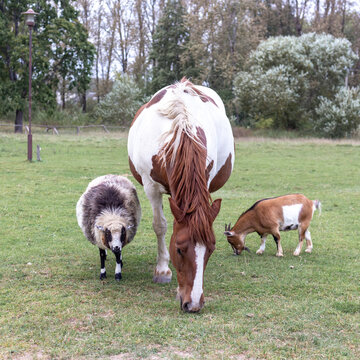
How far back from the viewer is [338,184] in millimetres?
16094

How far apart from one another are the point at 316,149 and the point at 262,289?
80.7ft

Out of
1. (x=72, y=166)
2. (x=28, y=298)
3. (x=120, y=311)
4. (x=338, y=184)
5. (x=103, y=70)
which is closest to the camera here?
(x=120, y=311)

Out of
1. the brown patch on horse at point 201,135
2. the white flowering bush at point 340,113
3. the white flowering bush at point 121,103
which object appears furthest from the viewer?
the white flowering bush at point 121,103

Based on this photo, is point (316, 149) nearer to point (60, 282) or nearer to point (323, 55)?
point (323, 55)

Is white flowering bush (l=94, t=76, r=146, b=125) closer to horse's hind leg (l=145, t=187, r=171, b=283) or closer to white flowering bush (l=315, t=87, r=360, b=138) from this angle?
white flowering bush (l=315, t=87, r=360, b=138)

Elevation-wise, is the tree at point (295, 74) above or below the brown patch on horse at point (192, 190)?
above

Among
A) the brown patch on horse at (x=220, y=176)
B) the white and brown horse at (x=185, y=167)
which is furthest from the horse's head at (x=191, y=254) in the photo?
the brown patch on horse at (x=220, y=176)

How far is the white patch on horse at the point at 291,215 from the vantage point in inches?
283

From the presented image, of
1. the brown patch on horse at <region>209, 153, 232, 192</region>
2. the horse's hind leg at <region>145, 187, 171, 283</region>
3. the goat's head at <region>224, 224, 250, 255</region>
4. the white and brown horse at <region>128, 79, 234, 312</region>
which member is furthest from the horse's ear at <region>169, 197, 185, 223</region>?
the goat's head at <region>224, 224, 250, 255</region>

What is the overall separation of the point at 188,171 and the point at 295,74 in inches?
1450

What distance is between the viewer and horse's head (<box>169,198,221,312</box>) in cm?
413

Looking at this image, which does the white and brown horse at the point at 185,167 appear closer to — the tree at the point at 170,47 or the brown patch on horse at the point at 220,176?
the brown patch on horse at the point at 220,176

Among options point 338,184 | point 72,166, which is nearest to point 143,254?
point 338,184

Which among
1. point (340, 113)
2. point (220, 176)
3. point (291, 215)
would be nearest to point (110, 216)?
point (220, 176)
